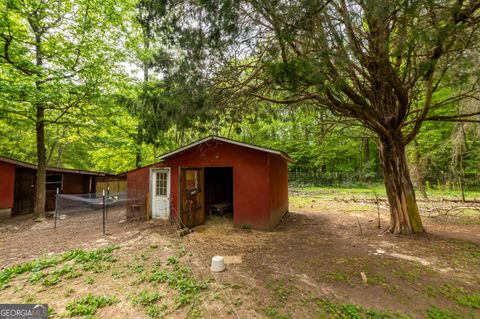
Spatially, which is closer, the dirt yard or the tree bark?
the dirt yard

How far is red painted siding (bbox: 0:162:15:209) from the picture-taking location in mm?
8839

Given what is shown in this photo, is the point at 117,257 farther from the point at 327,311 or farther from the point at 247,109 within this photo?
the point at 247,109

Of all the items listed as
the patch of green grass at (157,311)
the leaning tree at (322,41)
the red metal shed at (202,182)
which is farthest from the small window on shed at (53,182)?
the patch of green grass at (157,311)

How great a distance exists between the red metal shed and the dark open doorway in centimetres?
56

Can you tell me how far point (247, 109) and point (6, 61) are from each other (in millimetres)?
7908

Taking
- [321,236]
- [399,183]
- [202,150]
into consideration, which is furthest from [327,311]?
[202,150]

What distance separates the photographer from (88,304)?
304 cm

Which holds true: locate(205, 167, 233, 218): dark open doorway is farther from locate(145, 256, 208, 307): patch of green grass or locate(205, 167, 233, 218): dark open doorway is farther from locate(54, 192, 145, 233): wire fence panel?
locate(145, 256, 208, 307): patch of green grass

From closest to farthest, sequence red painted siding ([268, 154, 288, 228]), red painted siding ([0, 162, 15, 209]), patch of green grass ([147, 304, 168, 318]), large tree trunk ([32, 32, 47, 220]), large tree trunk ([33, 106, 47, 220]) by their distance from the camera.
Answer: patch of green grass ([147, 304, 168, 318]), red painted siding ([268, 154, 288, 228]), large tree trunk ([32, 32, 47, 220]), large tree trunk ([33, 106, 47, 220]), red painted siding ([0, 162, 15, 209])

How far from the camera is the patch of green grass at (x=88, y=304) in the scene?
2.86 m

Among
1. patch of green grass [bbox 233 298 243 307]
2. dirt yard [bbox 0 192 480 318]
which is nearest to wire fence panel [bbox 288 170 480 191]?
dirt yard [bbox 0 192 480 318]

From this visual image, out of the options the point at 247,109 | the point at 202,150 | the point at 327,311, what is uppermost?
the point at 247,109

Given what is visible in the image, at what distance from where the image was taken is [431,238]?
5668 mm

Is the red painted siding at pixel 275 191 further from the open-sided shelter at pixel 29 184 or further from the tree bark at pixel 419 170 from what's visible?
the open-sided shelter at pixel 29 184
